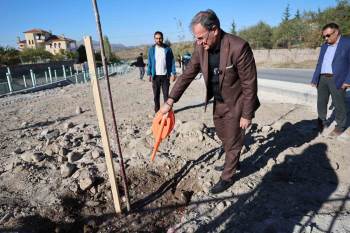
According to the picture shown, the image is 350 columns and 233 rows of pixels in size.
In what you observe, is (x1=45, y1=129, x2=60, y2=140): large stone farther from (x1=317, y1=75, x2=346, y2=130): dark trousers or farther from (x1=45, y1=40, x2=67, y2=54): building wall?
(x1=45, y1=40, x2=67, y2=54): building wall

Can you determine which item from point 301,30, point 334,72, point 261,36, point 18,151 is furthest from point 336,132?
point 261,36

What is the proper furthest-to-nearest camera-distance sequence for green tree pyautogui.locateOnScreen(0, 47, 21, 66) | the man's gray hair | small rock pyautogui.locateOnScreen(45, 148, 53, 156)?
green tree pyautogui.locateOnScreen(0, 47, 21, 66), small rock pyautogui.locateOnScreen(45, 148, 53, 156), the man's gray hair

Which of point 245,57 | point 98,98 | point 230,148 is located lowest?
point 230,148

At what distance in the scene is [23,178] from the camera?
3.72m

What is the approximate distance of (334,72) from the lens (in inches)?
174

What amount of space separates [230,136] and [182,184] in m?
0.84

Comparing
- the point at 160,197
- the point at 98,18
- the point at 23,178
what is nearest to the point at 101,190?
the point at 160,197

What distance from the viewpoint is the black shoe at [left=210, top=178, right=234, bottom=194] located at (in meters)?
3.28

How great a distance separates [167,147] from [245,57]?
6.96 feet

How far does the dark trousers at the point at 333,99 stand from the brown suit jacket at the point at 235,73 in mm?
2154

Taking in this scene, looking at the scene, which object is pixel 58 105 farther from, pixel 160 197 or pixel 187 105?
pixel 160 197

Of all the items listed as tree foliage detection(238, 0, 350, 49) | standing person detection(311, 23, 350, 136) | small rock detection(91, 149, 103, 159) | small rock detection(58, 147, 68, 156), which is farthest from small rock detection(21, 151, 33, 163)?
tree foliage detection(238, 0, 350, 49)

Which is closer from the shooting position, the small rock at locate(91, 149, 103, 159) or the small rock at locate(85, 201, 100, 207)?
the small rock at locate(85, 201, 100, 207)

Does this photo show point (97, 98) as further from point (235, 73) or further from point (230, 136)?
point (230, 136)
